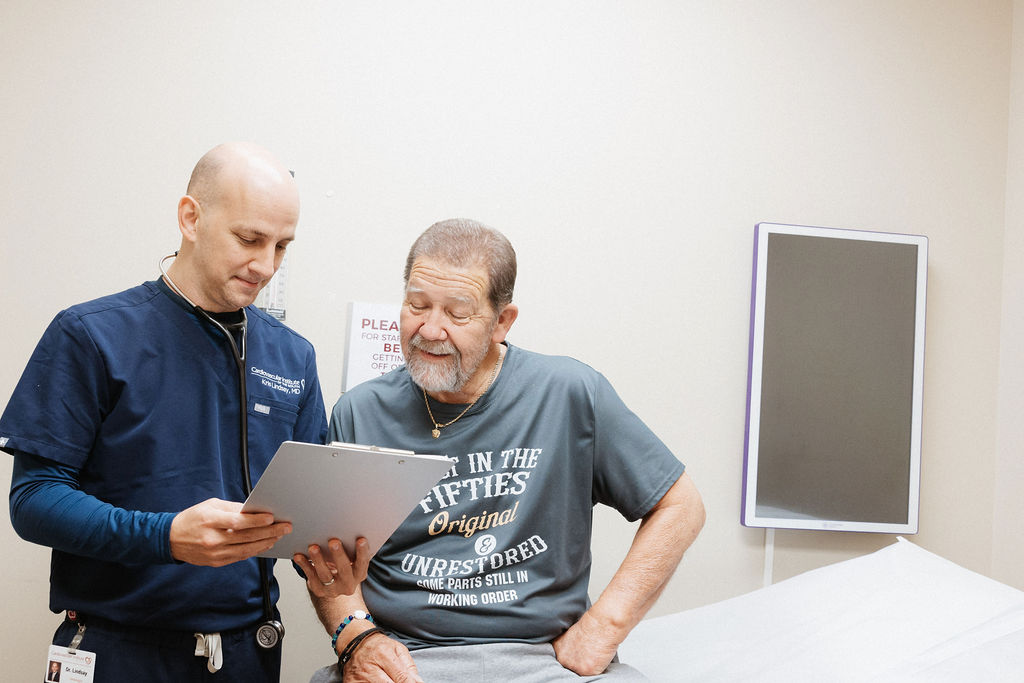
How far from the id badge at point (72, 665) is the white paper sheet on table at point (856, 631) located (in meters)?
1.14

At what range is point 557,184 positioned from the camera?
2451 mm

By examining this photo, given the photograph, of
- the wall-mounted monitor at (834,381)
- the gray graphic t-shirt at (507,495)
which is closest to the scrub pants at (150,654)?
the gray graphic t-shirt at (507,495)

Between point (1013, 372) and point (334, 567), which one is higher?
point (1013, 372)

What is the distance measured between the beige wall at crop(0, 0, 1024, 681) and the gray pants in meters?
0.89

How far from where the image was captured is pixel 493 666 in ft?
4.93

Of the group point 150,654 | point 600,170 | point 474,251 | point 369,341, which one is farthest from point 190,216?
point 600,170

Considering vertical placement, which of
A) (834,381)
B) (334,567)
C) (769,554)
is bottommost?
(769,554)

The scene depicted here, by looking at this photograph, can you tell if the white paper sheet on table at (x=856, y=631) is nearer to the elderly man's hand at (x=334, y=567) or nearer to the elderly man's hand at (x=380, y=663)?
the elderly man's hand at (x=380, y=663)

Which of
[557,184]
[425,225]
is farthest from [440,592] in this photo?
[557,184]

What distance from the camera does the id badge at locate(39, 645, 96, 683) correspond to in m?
1.40

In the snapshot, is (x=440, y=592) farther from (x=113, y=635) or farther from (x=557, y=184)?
(x=557, y=184)

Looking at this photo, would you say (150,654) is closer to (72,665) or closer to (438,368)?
(72,665)

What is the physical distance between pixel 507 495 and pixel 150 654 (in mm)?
697

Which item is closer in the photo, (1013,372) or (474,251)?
(474,251)
